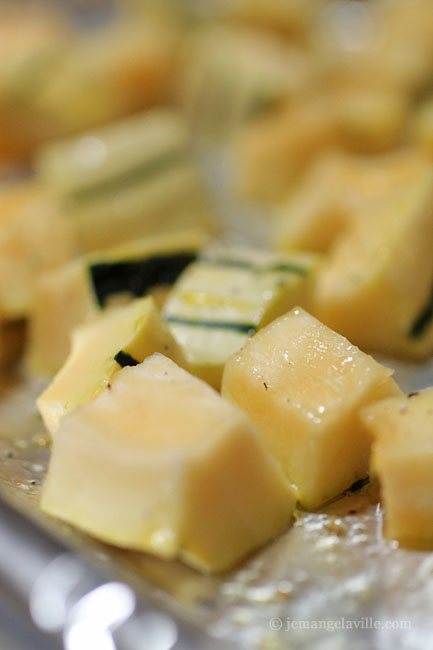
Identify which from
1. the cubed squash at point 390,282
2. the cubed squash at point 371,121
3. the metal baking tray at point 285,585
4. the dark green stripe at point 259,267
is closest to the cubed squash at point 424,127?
the cubed squash at point 371,121

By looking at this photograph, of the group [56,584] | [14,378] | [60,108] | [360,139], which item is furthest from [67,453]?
[60,108]

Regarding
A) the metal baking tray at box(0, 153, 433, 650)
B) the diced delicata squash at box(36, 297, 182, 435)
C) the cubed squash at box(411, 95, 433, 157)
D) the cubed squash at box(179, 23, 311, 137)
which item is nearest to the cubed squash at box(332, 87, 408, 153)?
the cubed squash at box(411, 95, 433, 157)

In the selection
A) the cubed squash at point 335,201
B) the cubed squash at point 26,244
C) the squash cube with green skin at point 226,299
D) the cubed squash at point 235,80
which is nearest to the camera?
the squash cube with green skin at point 226,299

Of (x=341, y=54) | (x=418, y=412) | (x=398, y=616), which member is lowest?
(x=398, y=616)

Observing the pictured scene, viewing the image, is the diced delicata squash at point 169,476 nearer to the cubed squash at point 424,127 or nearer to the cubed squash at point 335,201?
the cubed squash at point 335,201

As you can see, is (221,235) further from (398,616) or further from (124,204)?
(398,616)

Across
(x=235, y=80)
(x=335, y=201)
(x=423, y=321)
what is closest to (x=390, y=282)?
(x=423, y=321)

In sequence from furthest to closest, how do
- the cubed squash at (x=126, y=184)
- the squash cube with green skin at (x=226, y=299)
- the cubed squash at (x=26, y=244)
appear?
1. the cubed squash at (x=126, y=184)
2. the cubed squash at (x=26, y=244)
3. the squash cube with green skin at (x=226, y=299)

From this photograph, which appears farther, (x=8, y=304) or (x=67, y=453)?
(x=8, y=304)
